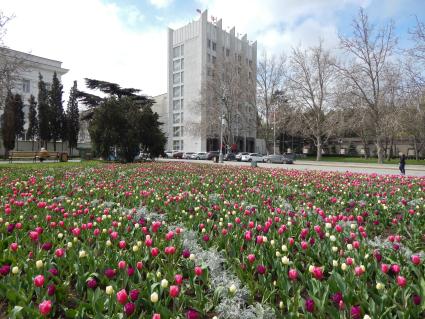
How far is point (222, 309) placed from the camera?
268 centimetres

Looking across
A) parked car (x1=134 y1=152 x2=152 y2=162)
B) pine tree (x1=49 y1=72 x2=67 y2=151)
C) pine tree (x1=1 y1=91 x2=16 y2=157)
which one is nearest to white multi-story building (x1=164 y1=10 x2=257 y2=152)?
pine tree (x1=49 y1=72 x2=67 y2=151)

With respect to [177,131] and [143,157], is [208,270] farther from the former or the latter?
[177,131]

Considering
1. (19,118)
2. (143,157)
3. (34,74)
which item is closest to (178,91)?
(34,74)

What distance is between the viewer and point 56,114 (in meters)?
50.5

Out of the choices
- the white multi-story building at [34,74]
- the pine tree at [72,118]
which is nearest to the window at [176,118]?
the white multi-story building at [34,74]

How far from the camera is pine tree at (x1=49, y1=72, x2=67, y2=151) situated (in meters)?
50.3

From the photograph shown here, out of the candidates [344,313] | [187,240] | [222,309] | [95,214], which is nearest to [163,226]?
[187,240]

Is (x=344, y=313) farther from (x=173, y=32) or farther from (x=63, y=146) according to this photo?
(x=173, y=32)

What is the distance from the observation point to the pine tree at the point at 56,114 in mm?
50281

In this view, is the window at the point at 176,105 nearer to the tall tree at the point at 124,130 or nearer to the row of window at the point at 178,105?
the row of window at the point at 178,105

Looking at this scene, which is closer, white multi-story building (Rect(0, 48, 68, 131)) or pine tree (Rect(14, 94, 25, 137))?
pine tree (Rect(14, 94, 25, 137))

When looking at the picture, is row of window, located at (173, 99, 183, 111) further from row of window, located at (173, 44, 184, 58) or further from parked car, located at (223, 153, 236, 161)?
parked car, located at (223, 153, 236, 161)

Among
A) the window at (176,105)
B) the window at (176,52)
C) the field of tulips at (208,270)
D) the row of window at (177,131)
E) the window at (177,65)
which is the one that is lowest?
the field of tulips at (208,270)

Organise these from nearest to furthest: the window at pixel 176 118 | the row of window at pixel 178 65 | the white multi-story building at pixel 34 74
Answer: the white multi-story building at pixel 34 74
the row of window at pixel 178 65
the window at pixel 176 118
